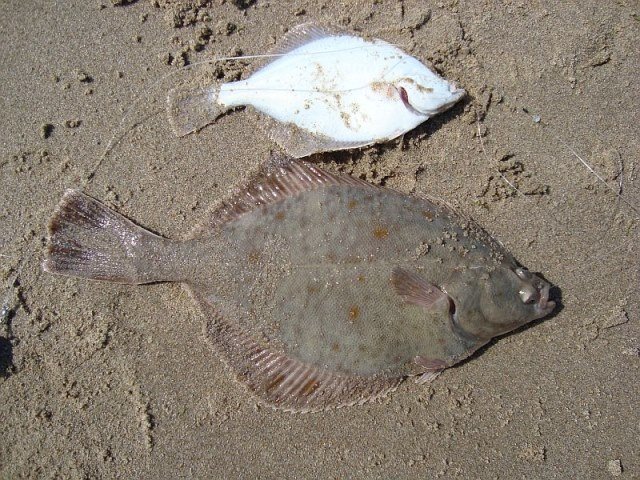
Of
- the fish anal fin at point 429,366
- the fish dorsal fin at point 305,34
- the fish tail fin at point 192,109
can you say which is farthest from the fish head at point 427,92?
the fish anal fin at point 429,366

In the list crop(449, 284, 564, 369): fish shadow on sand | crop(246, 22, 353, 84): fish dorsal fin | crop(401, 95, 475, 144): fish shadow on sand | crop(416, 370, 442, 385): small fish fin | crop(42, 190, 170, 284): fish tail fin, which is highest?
crop(246, 22, 353, 84): fish dorsal fin

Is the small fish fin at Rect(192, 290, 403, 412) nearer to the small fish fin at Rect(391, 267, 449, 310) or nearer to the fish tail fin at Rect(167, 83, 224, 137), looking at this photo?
the small fish fin at Rect(391, 267, 449, 310)

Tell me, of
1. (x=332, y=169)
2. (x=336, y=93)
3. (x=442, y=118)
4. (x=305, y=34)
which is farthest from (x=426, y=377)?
(x=305, y=34)

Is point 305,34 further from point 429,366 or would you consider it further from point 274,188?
point 429,366

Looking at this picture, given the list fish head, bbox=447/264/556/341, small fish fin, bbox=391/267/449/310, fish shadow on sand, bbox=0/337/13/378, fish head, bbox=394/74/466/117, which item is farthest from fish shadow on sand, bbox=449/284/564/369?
fish shadow on sand, bbox=0/337/13/378

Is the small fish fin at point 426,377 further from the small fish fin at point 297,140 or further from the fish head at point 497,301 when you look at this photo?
A: the small fish fin at point 297,140

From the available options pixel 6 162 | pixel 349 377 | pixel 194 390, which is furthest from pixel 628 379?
pixel 6 162

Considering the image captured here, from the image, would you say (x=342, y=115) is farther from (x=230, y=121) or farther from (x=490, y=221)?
(x=490, y=221)
